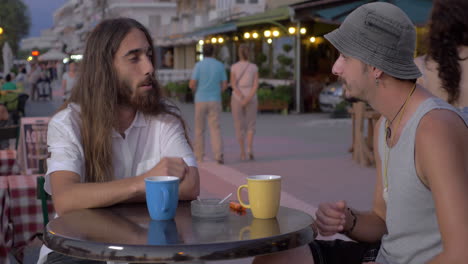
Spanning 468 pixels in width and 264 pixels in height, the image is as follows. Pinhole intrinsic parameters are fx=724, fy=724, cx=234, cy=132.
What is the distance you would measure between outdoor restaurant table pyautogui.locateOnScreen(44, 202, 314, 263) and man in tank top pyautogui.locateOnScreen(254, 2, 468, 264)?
152 mm

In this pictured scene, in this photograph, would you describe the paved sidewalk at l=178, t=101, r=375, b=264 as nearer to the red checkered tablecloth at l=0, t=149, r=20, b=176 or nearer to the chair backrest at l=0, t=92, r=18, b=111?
the red checkered tablecloth at l=0, t=149, r=20, b=176

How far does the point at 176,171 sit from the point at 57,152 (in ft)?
1.66

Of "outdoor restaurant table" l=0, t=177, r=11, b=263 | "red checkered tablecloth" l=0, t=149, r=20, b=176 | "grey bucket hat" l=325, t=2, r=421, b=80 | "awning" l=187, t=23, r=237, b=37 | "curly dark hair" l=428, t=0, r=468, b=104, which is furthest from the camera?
"awning" l=187, t=23, r=237, b=37

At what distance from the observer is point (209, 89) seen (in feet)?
37.5

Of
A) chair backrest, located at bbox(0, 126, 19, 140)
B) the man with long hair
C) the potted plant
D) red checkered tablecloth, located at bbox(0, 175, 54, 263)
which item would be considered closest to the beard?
the man with long hair

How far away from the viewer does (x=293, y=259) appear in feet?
8.43

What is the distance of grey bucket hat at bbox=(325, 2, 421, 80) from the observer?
237 cm

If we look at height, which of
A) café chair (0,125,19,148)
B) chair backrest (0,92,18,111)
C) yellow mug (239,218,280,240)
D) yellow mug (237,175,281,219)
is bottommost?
chair backrest (0,92,18,111)

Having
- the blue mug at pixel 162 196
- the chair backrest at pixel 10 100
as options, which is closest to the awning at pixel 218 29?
the chair backrest at pixel 10 100

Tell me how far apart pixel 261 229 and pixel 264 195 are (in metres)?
0.16

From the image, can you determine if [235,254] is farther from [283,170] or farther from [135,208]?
[283,170]

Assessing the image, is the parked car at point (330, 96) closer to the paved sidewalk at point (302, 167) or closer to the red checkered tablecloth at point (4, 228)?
the paved sidewalk at point (302, 167)

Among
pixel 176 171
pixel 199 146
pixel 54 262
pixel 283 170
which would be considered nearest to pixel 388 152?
pixel 176 171

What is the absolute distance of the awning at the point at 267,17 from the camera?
2211 centimetres
